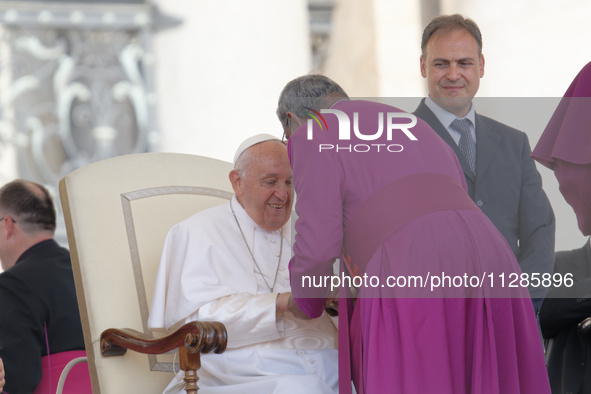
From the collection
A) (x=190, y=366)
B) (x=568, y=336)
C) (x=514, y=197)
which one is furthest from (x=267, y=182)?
(x=568, y=336)

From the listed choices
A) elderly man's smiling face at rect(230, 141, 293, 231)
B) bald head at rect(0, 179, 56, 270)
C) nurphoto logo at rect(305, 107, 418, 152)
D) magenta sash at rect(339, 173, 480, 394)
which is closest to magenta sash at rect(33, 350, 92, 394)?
bald head at rect(0, 179, 56, 270)

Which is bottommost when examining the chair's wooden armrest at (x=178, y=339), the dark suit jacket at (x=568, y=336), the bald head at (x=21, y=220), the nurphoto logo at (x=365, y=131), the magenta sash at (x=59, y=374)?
the magenta sash at (x=59, y=374)

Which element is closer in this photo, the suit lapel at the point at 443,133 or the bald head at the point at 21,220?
the suit lapel at the point at 443,133

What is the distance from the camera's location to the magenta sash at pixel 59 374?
12.4 feet

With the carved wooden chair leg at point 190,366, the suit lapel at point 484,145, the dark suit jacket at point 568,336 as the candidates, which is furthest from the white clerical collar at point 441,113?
the carved wooden chair leg at point 190,366

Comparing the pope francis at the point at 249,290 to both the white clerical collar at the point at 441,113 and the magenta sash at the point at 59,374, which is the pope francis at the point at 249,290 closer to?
the white clerical collar at the point at 441,113

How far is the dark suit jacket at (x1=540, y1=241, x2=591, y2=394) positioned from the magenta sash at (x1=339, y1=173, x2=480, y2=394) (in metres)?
0.91

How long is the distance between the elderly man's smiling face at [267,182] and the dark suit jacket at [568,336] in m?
1.09

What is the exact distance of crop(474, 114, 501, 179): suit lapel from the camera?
129 inches

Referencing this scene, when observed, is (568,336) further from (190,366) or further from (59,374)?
(59,374)

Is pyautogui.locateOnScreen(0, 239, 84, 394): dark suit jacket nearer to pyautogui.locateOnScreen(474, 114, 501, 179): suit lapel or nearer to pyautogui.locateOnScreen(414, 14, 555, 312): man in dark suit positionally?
pyautogui.locateOnScreen(414, 14, 555, 312): man in dark suit

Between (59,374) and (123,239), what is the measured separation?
0.75 m

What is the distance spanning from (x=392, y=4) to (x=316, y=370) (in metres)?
4.32

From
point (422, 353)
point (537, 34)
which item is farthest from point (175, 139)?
point (422, 353)
